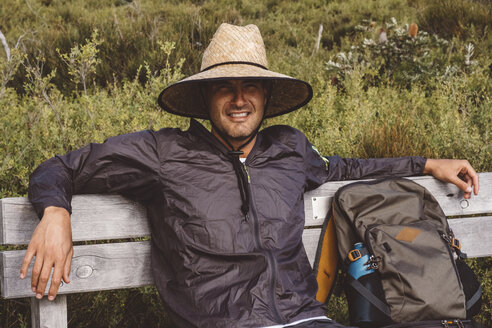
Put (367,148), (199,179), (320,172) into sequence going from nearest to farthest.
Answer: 1. (199,179)
2. (320,172)
3. (367,148)

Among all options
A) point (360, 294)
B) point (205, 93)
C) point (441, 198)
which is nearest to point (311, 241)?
point (360, 294)

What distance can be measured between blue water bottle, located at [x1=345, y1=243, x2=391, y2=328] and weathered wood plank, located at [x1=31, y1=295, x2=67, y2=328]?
151 cm

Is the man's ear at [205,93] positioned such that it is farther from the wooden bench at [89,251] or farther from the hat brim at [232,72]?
the wooden bench at [89,251]

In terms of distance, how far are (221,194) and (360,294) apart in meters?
0.93

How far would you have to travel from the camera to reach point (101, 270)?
240 cm

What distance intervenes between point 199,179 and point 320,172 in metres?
0.81

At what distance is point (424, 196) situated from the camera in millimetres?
2793

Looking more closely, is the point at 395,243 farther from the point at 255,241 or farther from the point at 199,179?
the point at 199,179

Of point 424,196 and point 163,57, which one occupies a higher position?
point 424,196

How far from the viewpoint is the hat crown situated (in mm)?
2582

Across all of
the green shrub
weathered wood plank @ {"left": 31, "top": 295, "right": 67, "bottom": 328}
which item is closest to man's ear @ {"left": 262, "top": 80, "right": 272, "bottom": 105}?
weathered wood plank @ {"left": 31, "top": 295, "right": 67, "bottom": 328}

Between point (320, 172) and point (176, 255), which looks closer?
point (176, 255)

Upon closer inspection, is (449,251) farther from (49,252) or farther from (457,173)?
(49,252)

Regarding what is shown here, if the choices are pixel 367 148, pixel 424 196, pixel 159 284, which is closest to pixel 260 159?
pixel 159 284
